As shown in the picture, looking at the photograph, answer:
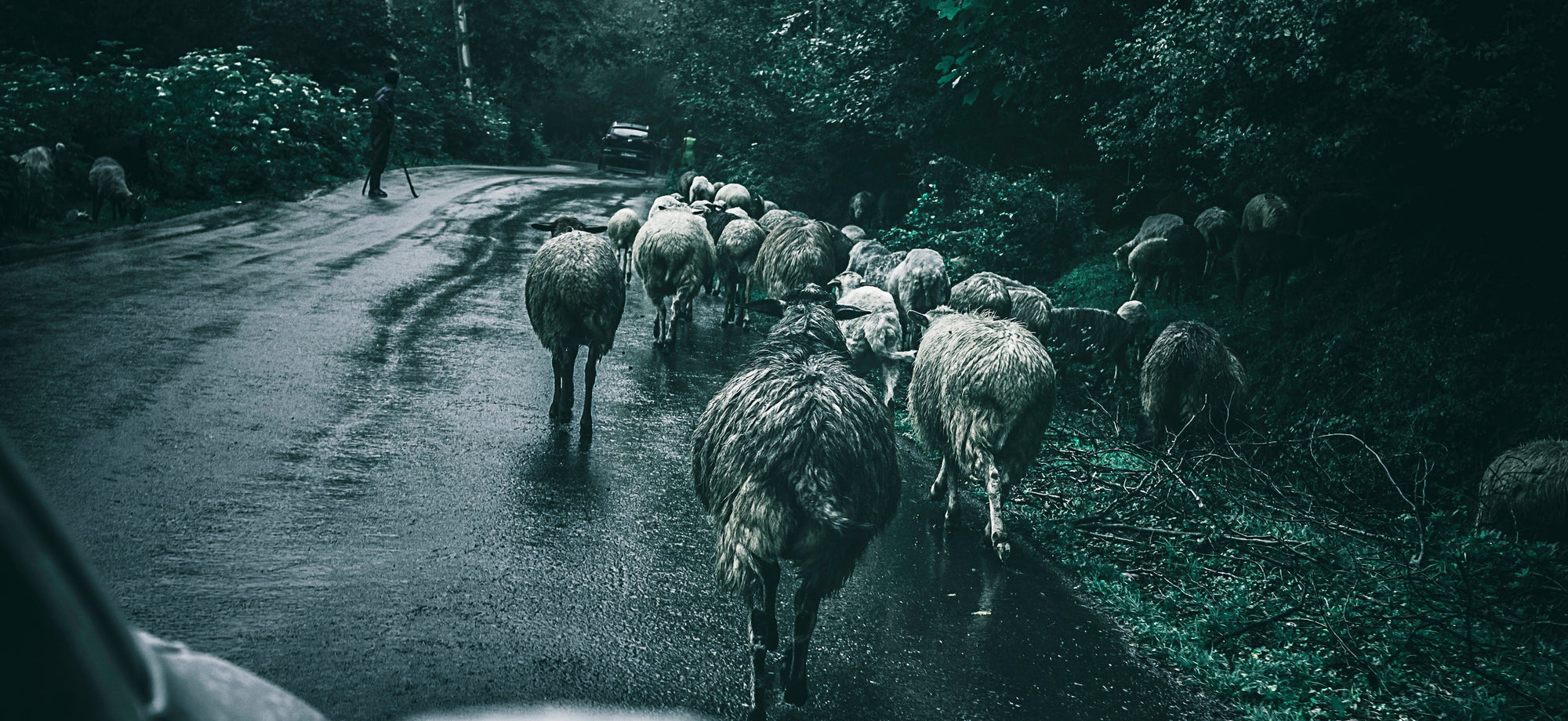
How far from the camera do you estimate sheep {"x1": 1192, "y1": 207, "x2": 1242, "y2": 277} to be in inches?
542

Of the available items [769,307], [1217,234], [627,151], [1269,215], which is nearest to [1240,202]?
[1217,234]

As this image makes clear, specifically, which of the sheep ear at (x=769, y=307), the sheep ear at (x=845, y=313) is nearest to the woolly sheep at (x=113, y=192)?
the sheep ear at (x=769, y=307)

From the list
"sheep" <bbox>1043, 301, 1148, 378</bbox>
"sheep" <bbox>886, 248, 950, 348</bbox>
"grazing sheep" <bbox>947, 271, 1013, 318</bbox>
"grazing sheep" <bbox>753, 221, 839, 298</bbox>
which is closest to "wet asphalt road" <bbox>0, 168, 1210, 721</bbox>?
"grazing sheep" <bbox>947, 271, 1013, 318</bbox>

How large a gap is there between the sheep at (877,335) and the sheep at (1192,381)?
7.34 feet

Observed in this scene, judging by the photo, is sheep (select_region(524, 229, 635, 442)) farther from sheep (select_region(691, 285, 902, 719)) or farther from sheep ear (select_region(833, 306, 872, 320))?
sheep (select_region(691, 285, 902, 719))

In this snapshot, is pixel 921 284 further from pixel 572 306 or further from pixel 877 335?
pixel 572 306

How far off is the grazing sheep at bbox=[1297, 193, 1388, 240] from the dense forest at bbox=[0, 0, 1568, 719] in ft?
0.47

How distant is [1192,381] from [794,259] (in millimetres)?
5374

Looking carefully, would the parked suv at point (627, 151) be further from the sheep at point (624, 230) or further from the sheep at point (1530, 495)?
the sheep at point (1530, 495)

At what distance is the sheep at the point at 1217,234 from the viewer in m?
13.8

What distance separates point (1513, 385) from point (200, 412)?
410 inches

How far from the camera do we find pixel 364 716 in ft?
12.2

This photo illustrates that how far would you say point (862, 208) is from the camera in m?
20.9

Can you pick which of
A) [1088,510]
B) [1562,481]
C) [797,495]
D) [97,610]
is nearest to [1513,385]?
[1562,481]
